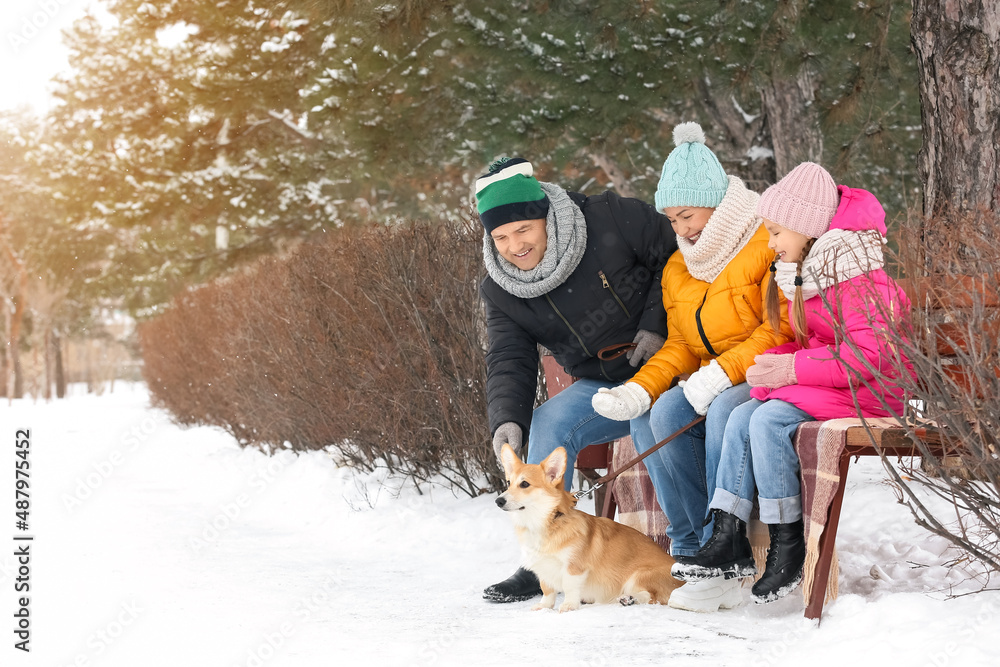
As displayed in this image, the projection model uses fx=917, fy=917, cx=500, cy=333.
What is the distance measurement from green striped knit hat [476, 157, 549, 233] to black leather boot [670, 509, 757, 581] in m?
1.56

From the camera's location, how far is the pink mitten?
325 centimetres

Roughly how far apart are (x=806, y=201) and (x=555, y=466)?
139cm

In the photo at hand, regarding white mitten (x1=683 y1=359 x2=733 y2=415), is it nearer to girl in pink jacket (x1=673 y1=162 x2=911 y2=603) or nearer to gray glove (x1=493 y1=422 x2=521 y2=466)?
girl in pink jacket (x1=673 y1=162 x2=911 y2=603)

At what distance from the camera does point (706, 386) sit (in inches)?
140

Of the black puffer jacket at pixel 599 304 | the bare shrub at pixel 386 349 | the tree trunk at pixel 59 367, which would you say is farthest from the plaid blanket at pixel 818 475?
the tree trunk at pixel 59 367

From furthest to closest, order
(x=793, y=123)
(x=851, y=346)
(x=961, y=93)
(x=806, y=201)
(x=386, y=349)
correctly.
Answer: (x=793, y=123) → (x=386, y=349) → (x=961, y=93) → (x=806, y=201) → (x=851, y=346)

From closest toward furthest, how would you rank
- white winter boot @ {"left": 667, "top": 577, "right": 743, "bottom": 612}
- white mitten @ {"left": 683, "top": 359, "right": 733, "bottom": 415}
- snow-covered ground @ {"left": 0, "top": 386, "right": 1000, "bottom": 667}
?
snow-covered ground @ {"left": 0, "top": 386, "right": 1000, "bottom": 667}, white winter boot @ {"left": 667, "top": 577, "right": 743, "bottom": 612}, white mitten @ {"left": 683, "top": 359, "right": 733, "bottom": 415}

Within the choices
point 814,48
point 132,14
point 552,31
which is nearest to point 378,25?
point 552,31

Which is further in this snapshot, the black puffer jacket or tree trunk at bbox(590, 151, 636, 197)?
tree trunk at bbox(590, 151, 636, 197)

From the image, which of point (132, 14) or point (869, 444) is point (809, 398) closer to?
point (869, 444)

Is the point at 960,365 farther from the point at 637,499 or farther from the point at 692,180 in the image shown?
the point at 637,499

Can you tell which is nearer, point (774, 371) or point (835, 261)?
point (835, 261)

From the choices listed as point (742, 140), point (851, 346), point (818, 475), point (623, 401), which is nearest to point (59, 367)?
point (742, 140)

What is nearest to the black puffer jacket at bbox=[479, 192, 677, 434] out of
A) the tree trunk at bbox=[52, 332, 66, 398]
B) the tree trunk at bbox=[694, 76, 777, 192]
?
the tree trunk at bbox=[694, 76, 777, 192]
